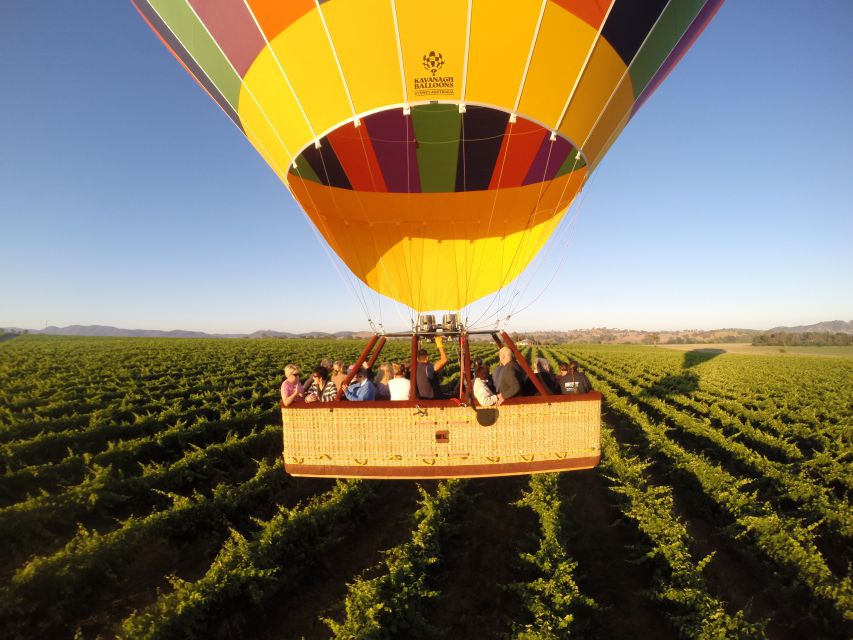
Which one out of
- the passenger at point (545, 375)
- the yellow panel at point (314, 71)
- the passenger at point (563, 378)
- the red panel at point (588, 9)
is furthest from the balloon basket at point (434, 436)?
the red panel at point (588, 9)

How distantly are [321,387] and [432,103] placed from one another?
390 centimetres

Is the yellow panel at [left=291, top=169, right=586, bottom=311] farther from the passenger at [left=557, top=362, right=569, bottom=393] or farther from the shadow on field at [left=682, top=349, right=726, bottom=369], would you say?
the shadow on field at [left=682, top=349, right=726, bottom=369]

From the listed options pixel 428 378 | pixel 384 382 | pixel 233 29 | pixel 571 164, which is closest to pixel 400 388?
pixel 428 378

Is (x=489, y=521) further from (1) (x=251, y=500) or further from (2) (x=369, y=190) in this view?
(2) (x=369, y=190)

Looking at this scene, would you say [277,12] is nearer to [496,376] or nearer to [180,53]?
[180,53]

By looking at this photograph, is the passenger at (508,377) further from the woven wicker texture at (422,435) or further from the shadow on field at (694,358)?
the shadow on field at (694,358)

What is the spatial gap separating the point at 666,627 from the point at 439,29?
7.52 meters

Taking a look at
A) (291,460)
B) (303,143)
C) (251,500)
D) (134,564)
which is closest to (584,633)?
(291,460)

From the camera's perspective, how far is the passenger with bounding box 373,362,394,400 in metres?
5.33

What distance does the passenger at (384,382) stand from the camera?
17.5 ft

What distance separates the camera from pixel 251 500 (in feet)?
22.6

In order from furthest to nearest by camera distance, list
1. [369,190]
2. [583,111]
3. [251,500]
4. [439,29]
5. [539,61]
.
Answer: [251,500], [369,190], [583,111], [539,61], [439,29]

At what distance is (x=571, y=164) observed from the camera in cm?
591

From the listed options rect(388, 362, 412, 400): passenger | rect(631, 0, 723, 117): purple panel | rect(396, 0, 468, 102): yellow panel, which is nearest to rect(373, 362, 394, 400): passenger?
rect(388, 362, 412, 400): passenger
